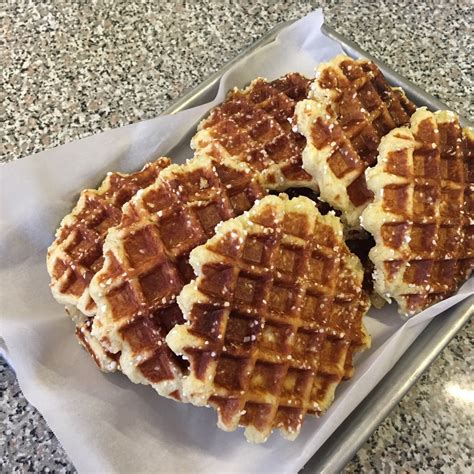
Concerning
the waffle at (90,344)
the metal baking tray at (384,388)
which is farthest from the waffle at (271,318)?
the waffle at (90,344)

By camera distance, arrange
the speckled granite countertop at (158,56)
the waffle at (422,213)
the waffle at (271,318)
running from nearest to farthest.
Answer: the waffle at (271,318)
the waffle at (422,213)
the speckled granite countertop at (158,56)

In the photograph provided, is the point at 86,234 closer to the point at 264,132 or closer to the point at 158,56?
the point at 264,132

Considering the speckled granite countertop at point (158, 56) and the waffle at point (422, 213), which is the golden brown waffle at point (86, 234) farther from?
the waffle at point (422, 213)

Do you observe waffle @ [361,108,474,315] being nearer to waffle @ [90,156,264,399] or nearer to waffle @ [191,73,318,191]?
waffle @ [191,73,318,191]

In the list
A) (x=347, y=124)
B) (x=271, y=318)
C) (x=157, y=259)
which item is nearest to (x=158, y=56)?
(x=347, y=124)

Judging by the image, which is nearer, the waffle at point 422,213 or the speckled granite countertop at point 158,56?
the waffle at point 422,213

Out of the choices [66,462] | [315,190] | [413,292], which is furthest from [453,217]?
[66,462]
